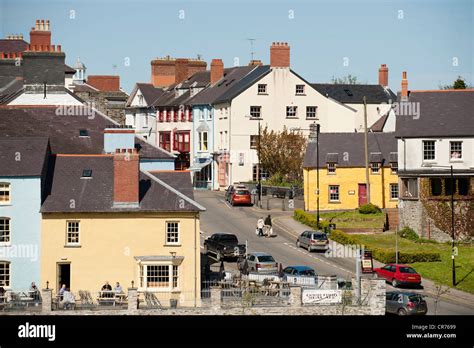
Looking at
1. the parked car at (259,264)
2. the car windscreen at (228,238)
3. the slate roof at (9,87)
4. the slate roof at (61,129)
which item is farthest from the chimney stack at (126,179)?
the slate roof at (9,87)

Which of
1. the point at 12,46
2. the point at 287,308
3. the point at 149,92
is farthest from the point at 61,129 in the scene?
the point at 149,92

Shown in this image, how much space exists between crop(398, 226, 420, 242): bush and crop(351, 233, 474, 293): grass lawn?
21.1 inches

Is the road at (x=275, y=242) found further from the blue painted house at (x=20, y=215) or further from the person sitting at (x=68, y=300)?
the person sitting at (x=68, y=300)

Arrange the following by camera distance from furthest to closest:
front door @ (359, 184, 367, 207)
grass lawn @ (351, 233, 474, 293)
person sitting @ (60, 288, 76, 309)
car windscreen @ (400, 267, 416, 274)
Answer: front door @ (359, 184, 367, 207) < grass lawn @ (351, 233, 474, 293) < car windscreen @ (400, 267, 416, 274) < person sitting @ (60, 288, 76, 309)

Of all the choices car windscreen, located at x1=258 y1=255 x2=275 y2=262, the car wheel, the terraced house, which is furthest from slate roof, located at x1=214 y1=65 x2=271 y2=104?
the car wheel

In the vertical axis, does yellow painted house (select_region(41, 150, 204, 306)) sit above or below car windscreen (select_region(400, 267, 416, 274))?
above

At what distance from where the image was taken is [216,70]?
11356 centimetres

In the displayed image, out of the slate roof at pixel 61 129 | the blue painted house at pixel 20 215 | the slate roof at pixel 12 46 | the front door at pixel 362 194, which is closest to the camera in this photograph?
the blue painted house at pixel 20 215

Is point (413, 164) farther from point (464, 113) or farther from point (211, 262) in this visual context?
point (211, 262)

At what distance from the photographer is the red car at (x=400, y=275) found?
56.5m

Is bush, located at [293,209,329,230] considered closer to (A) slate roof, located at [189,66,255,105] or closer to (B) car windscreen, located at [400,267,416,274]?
(B) car windscreen, located at [400,267,416,274]

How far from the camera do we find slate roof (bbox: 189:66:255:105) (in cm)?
10706

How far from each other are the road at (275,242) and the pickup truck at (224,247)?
0.90m

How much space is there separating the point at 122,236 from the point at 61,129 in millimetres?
13829
